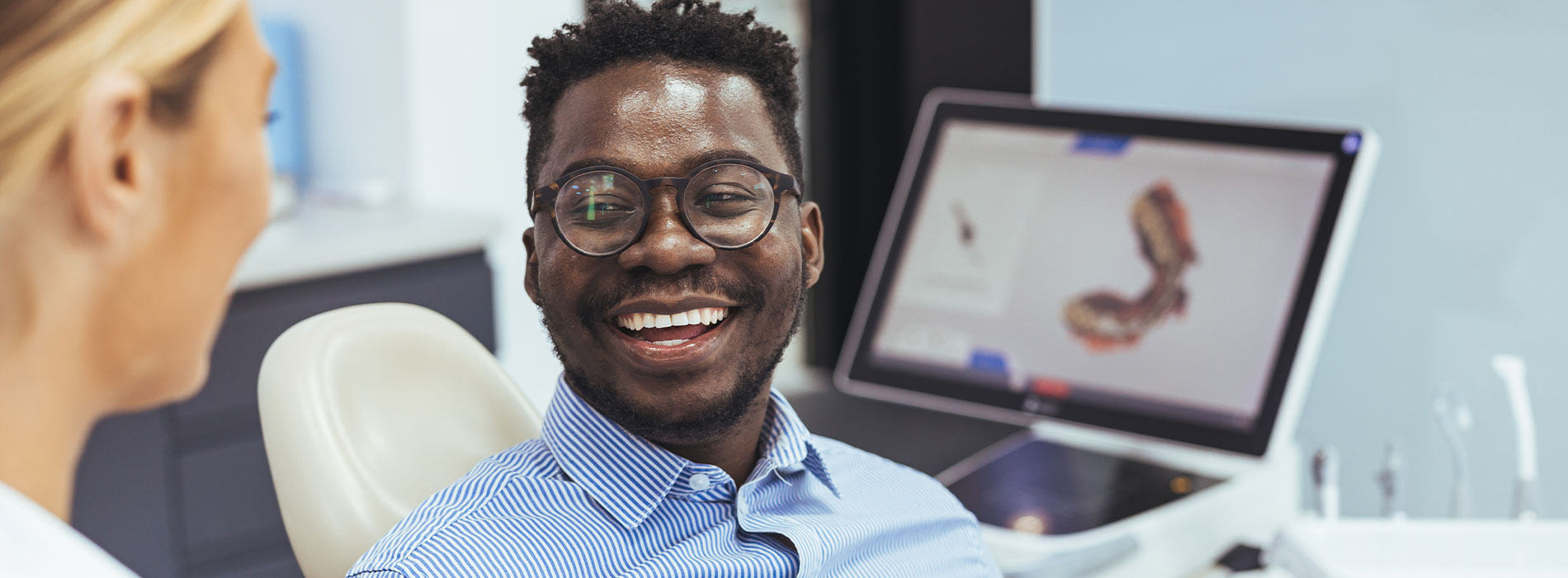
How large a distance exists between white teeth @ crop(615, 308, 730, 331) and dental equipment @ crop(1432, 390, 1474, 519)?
972 millimetres

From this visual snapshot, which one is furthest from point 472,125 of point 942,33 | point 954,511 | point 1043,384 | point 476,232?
point 954,511

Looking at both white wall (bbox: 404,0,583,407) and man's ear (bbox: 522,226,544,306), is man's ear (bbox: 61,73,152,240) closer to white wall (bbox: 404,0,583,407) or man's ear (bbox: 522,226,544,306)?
man's ear (bbox: 522,226,544,306)

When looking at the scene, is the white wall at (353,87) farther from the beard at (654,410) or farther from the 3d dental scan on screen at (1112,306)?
the beard at (654,410)

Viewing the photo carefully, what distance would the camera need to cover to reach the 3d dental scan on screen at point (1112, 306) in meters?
1.62

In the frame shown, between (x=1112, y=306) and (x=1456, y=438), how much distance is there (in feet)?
1.33

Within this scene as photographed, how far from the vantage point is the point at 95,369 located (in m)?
0.44

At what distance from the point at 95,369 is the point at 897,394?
1.51 meters

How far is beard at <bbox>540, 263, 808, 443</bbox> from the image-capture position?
0.97 m

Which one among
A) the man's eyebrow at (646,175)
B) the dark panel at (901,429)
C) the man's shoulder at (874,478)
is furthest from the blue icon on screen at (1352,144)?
the man's eyebrow at (646,175)

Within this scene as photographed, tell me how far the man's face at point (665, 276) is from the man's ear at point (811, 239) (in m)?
0.07

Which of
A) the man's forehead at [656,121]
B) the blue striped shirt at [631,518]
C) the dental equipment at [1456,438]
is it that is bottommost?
the dental equipment at [1456,438]

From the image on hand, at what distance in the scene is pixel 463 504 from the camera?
97 centimetres

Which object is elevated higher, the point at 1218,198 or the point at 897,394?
the point at 1218,198

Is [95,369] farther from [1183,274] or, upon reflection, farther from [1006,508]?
[1183,274]
